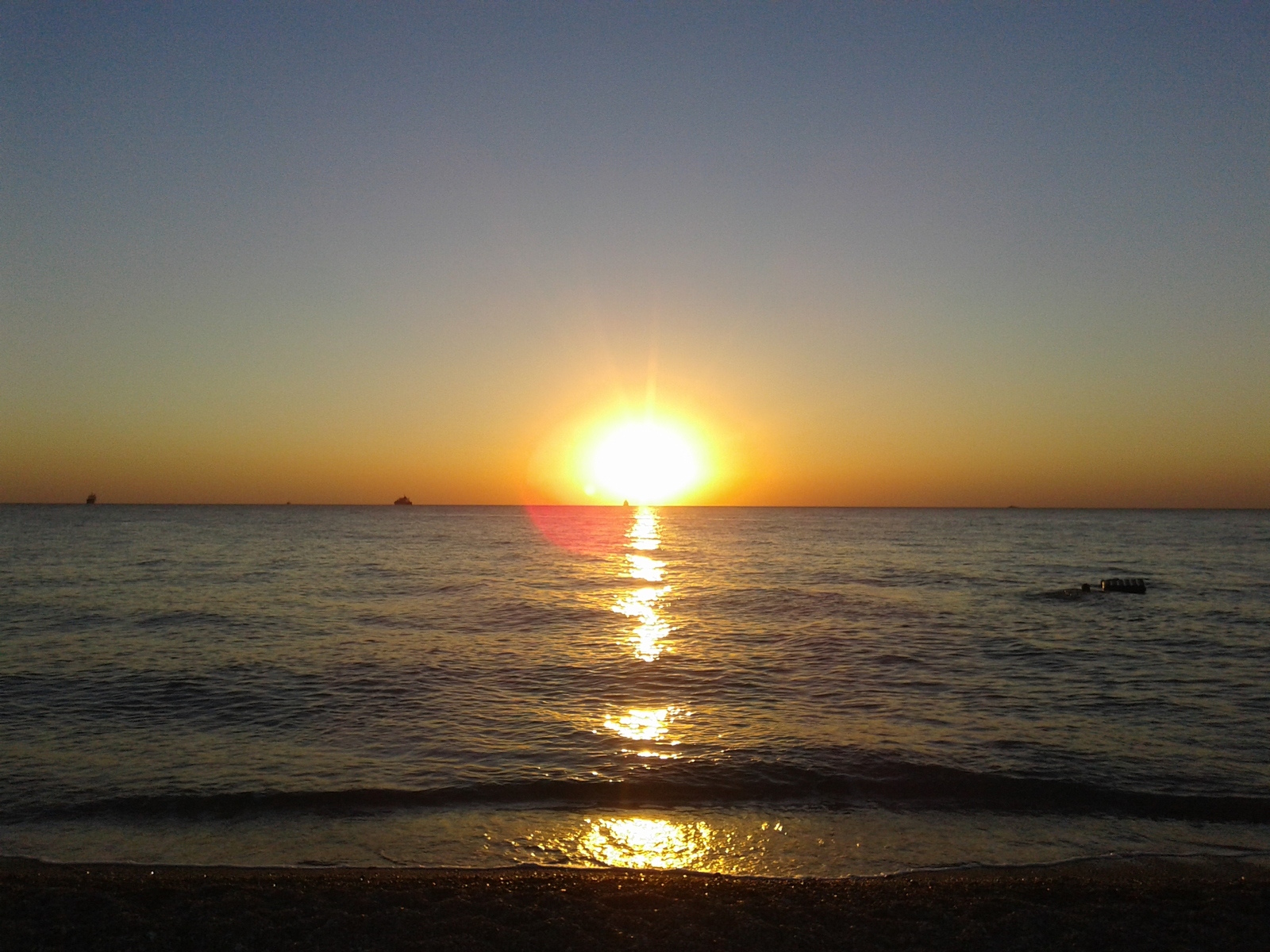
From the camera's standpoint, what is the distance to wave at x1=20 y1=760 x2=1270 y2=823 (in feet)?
37.0

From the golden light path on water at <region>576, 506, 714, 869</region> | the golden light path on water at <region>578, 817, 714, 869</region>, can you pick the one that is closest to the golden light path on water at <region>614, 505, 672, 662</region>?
the golden light path on water at <region>576, 506, 714, 869</region>

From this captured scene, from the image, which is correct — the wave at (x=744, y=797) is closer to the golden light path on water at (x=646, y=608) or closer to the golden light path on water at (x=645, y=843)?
the golden light path on water at (x=645, y=843)

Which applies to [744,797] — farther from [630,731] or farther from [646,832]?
[630,731]

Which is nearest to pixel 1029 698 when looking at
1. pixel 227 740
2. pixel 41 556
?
pixel 227 740

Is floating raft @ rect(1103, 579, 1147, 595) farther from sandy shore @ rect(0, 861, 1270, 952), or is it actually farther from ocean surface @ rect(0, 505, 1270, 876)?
sandy shore @ rect(0, 861, 1270, 952)

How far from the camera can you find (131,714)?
16.2 meters

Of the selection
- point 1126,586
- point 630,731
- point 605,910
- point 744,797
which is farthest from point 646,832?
point 1126,586

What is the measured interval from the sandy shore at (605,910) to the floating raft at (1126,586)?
1392 inches

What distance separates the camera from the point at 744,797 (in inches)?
468

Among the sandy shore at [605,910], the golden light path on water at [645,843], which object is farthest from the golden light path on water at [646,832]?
the sandy shore at [605,910]

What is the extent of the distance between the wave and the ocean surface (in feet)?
0.18

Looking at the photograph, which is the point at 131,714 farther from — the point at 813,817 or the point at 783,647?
the point at 783,647

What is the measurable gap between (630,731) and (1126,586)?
3443 cm

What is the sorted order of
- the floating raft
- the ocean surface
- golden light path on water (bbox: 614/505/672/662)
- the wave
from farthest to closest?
the floating raft
golden light path on water (bbox: 614/505/672/662)
the wave
the ocean surface
